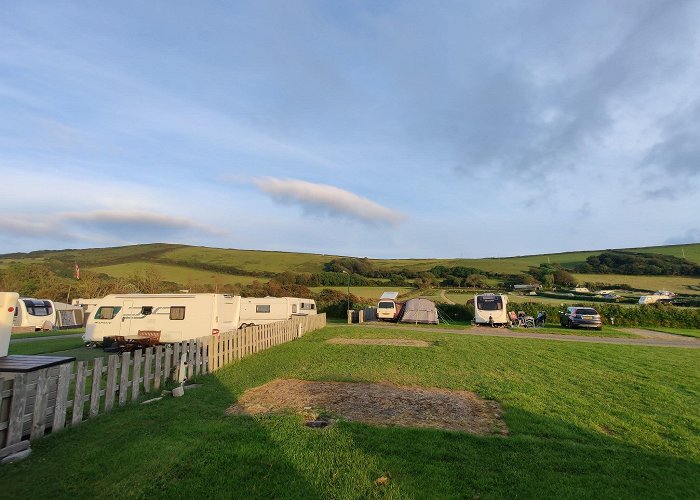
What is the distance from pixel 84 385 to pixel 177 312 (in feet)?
35.0

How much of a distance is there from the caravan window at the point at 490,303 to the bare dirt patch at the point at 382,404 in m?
24.0

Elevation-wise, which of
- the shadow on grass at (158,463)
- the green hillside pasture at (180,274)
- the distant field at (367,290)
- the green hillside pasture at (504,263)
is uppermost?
the green hillside pasture at (504,263)

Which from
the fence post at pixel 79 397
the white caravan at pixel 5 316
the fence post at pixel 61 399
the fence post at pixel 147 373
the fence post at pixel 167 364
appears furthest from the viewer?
the fence post at pixel 167 364

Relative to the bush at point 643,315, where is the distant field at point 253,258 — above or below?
above

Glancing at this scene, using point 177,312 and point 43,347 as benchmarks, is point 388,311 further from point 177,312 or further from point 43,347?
point 43,347

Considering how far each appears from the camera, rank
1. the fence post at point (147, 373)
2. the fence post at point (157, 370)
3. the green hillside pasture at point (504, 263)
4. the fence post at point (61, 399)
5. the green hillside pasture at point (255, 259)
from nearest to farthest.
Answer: the fence post at point (61, 399), the fence post at point (147, 373), the fence post at point (157, 370), the green hillside pasture at point (255, 259), the green hillside pasture at point (504, 263)

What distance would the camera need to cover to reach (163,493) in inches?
147

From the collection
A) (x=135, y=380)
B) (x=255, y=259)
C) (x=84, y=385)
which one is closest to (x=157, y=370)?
(x=135, y=380)

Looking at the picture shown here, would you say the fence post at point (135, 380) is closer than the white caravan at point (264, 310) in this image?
Yes

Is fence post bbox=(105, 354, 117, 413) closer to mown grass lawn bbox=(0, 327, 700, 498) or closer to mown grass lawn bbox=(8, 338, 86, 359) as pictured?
mown grass lawn bbox=(0, 327, 700, 498)

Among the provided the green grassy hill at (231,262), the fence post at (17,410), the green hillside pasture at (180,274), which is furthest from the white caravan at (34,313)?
the green grassy hill at (231,262)

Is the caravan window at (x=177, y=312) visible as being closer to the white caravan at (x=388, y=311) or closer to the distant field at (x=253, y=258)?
the white caravan at (x=388, y=311)

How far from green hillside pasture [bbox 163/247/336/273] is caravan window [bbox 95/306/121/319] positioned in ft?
161

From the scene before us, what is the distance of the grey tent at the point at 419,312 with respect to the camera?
33312 mm
